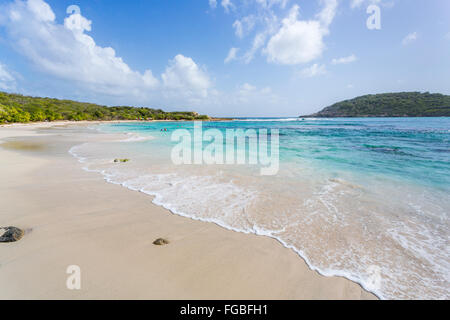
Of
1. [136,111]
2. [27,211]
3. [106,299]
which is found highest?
[136,111]

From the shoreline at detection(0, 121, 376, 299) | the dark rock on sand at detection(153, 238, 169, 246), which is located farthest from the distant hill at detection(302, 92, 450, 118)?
the dark rock on sand at detection(153, 238, 169, 246)

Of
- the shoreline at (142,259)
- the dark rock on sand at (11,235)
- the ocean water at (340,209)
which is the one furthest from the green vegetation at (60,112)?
the ocean water at (340,209)

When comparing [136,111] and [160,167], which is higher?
[136,111]

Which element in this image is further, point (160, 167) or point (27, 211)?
point (160, 167)

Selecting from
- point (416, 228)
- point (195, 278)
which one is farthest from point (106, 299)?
point (416, 228)

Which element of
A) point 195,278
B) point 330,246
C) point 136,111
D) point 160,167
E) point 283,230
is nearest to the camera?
point 195,278

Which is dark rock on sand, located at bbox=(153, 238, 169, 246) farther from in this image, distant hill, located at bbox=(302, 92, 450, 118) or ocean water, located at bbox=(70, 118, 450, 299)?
distant hill, located at bbox=(302, 92, 450, 118)

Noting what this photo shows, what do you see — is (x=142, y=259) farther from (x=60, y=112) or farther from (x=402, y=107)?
(x=402, y=107)

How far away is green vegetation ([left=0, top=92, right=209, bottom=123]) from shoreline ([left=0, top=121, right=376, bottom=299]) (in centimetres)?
6432

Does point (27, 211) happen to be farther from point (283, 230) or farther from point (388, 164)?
point (388, 164)

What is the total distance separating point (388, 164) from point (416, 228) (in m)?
7.46

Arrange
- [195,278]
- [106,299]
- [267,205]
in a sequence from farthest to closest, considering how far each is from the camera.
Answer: [267,205], [195,278], [106,299]

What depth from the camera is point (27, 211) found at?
15.1ft

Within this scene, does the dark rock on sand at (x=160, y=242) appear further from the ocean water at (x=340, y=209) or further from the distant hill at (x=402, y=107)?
the distant hill at (x=402, y=107)
